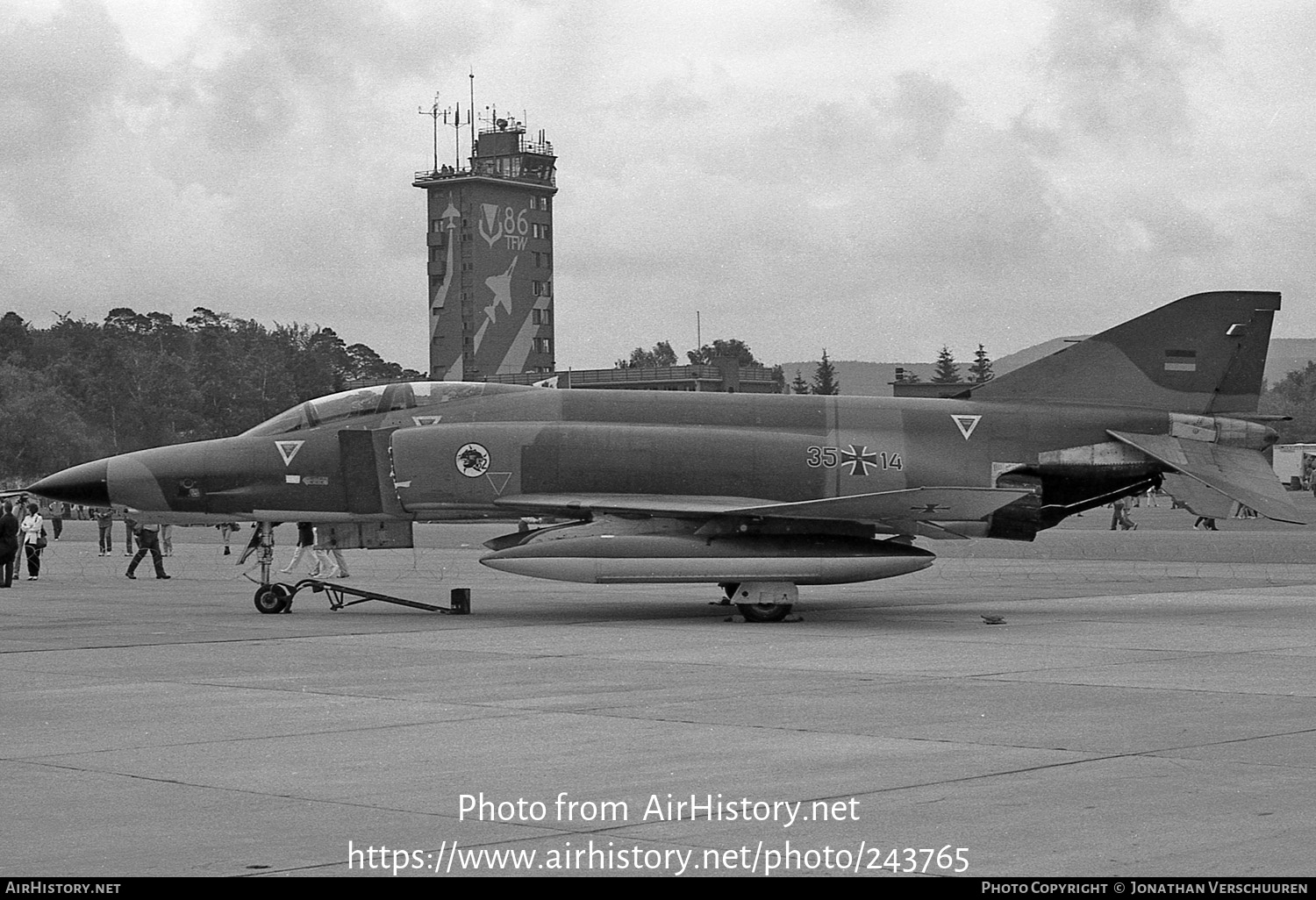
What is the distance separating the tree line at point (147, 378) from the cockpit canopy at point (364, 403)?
40.8m

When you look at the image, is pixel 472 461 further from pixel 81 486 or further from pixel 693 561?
pixel 81 486

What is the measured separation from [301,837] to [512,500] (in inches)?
487

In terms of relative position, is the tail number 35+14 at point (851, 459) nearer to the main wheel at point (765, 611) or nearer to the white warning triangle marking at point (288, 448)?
A: the main wheel at point (765, 611)

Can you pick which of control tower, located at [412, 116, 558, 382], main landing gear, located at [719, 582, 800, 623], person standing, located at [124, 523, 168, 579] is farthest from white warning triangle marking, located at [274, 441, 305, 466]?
control tower, located at [412, 116, 558, 382]

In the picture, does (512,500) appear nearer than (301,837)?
No

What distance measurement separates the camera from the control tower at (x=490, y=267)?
111750 millimetres

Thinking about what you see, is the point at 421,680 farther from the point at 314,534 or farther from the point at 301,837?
the point at 314,534

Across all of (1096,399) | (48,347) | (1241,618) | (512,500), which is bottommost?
(1241,618)

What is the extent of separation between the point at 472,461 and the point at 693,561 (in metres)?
3.13

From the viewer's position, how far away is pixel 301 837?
632 cm

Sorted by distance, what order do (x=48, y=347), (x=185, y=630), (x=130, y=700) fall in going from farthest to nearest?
(x=48, y=347)
(x=185, y=630)
(x=130, y=700)

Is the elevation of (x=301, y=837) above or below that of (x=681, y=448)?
below
